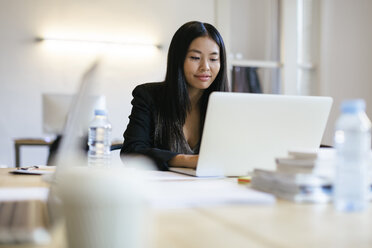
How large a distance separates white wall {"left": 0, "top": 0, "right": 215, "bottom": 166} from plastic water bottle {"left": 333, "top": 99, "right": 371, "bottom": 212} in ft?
12.8

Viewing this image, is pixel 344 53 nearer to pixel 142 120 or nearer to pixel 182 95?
pixel 182 95

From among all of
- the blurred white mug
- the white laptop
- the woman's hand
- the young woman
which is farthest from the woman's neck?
the blurred white mug

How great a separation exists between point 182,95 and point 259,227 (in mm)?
1598

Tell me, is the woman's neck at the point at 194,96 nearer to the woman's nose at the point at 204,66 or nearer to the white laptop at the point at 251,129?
the woman's nose at the point at 204,66

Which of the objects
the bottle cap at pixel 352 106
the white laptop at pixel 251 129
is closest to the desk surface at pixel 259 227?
the bottle cap at pixel 352 106

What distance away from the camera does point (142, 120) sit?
6.98 feet

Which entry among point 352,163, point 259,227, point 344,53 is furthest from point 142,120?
point 344,53

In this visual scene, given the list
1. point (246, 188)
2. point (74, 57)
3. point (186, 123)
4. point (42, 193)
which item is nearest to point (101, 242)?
point (42, 193)

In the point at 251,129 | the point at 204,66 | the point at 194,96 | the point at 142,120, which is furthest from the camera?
the point at 194,96

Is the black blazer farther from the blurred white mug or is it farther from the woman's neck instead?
the blurred white mug

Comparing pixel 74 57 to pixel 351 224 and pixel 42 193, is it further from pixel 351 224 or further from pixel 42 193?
pixel 351 224

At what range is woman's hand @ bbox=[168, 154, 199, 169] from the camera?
1.62m

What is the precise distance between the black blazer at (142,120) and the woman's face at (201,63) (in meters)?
0.16

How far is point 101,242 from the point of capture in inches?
19.6
